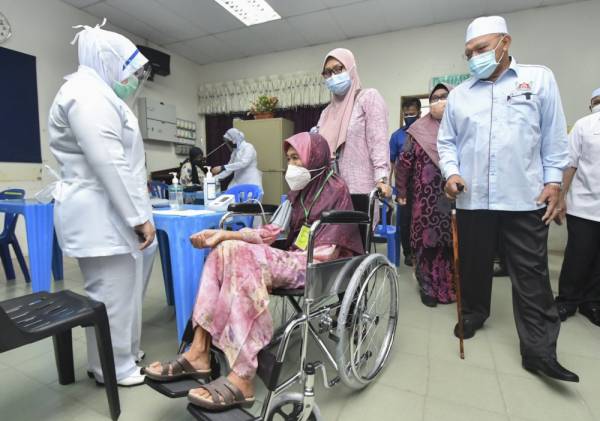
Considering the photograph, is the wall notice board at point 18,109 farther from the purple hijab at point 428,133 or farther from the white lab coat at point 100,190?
the purple hijab at point 428,133

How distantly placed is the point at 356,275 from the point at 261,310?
1.15ft

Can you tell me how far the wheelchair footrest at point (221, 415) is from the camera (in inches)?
36.8

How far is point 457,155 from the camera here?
5.33 feet

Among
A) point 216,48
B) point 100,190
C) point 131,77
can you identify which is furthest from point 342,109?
point 216,48

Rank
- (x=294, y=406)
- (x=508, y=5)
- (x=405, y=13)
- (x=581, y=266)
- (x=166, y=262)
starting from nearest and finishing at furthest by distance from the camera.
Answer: (x=294, y=406)
(x=581, y=266)
(x=166, y=262)
(x=508, y=5)
(x=405, y=13)

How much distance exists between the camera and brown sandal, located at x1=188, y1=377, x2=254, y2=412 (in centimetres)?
95

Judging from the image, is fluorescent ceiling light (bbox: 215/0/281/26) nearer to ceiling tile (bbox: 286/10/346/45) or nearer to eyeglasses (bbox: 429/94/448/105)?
ceiling tile (bbox: 286/10/346/45)

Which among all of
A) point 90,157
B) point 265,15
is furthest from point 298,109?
point 90,157

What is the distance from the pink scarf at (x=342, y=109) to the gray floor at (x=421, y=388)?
3.74 feet

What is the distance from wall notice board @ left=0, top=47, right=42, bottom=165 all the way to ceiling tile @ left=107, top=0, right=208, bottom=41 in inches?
46.0

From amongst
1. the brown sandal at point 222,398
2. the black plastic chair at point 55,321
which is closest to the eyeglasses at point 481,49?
the brown sandal at point 222,398

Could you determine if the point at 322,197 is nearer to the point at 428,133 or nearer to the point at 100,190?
the point at 100,190

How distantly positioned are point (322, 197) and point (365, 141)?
56cm

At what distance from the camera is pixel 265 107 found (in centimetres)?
496
